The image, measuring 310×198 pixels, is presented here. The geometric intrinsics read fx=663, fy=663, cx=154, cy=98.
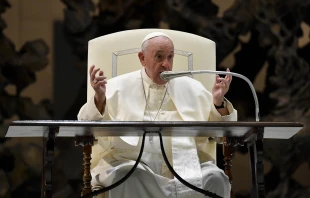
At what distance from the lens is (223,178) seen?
3.58m

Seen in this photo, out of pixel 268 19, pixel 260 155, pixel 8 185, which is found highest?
pixel 268 19

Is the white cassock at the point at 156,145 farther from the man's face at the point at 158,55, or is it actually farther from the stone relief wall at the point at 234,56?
the stone relief wall at the point at 234,56

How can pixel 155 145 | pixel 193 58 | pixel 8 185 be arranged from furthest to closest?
pixel 8 185
pixel 193 58
pixel 155 145

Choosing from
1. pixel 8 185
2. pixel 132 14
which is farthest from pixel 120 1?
pixel 8 185

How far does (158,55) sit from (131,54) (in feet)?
1.75

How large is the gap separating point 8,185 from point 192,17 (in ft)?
8.01

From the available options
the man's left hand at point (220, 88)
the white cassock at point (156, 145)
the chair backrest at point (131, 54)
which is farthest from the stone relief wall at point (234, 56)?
the man's left hand at point (220, 88)

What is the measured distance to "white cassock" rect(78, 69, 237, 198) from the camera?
357 centimetres

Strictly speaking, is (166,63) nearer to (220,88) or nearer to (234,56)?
(220,88)

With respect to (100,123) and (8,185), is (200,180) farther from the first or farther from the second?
(8,185)

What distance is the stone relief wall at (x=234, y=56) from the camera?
634cm

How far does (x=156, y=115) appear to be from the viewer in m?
4.15

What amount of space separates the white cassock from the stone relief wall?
7.12ft

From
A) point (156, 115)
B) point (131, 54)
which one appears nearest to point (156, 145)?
point (156, 115)
